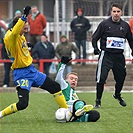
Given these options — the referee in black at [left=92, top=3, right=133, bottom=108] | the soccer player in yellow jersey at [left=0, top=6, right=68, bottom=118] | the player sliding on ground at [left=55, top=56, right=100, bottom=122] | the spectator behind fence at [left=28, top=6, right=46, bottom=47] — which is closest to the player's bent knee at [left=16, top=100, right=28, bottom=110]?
the soccer player in yellow jersey at [left=0, top=6, right=68, bottom=118]

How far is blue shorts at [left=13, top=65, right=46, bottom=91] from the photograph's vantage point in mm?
9672

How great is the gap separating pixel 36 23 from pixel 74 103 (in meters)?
11.6

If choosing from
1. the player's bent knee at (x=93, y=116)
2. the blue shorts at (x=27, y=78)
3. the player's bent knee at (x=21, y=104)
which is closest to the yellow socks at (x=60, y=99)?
the blue shorts at (x=27, y=78)

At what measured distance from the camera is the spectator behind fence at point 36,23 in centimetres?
2119

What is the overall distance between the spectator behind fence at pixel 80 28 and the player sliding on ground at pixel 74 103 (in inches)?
428

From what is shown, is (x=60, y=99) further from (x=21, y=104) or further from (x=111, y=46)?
(x=111, y=46)

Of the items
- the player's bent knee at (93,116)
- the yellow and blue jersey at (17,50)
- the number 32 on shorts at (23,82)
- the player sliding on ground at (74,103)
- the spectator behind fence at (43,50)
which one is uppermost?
the yellow and blue jersey at (17,50)

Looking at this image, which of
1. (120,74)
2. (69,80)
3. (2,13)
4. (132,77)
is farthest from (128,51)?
(69,80)

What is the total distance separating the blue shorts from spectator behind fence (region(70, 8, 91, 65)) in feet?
37.8

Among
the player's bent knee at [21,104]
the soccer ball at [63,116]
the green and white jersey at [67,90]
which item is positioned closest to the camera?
the player's bent knee at [21,104]

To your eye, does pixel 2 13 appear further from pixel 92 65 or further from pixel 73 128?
pixel 73 128

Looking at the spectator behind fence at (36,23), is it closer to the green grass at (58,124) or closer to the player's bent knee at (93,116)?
the green grass at (58,124)

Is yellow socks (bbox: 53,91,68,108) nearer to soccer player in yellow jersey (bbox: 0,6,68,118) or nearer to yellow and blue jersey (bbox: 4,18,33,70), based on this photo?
soccer player in yellow jersey (bbox: 0,6,68,118)

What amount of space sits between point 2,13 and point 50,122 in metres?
17.9
